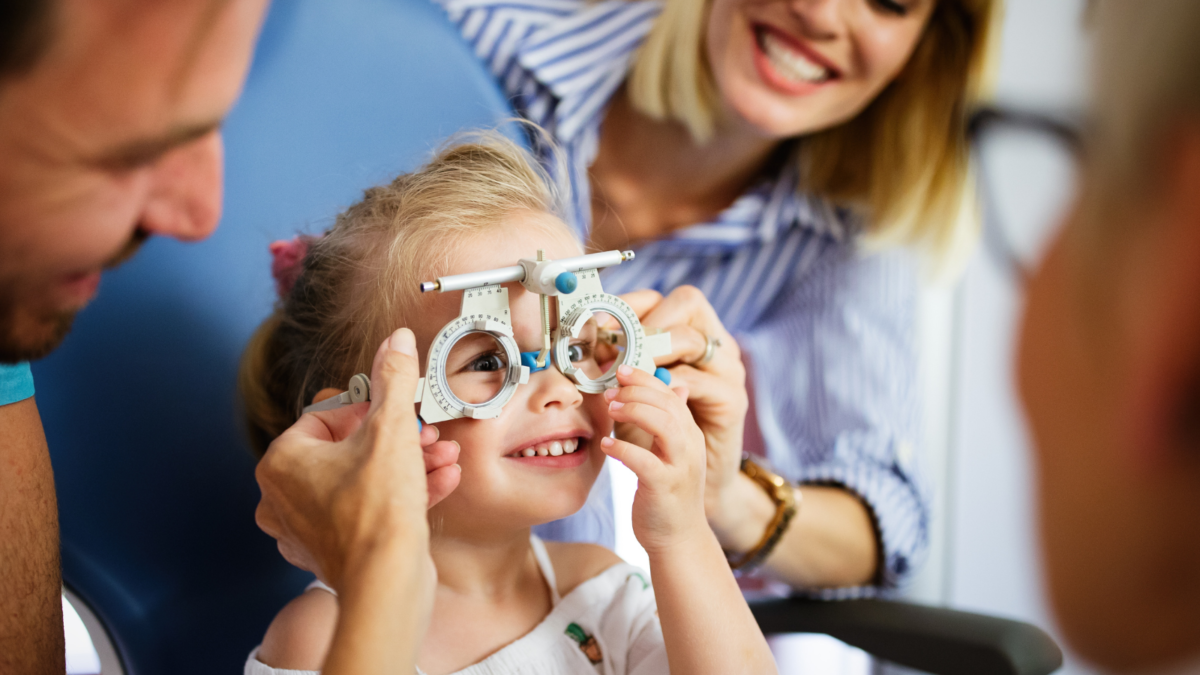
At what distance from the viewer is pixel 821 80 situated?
3.89ft

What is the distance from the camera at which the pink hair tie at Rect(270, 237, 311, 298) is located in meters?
0.82

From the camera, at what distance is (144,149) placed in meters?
0.49

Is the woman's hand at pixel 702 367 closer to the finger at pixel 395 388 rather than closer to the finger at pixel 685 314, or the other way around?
the finger at pixel 685 314

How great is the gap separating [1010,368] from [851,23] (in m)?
0.86

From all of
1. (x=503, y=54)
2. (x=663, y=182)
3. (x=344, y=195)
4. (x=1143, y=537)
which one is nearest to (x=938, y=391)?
(x=1143, y=537)

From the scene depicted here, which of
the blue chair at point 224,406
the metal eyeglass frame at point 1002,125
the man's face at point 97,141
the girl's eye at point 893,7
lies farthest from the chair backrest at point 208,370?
the metal eyeglass frame at point 1002,125

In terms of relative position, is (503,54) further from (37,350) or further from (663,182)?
(37,350)

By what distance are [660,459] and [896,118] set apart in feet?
2.81

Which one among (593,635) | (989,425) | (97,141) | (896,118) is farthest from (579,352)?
(989,425)

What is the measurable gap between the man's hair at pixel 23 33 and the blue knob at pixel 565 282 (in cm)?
34

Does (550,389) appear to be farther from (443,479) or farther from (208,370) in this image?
(208,370)

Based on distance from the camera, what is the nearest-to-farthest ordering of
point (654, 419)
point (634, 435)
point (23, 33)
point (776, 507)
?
point (23, 33), point (654, 419), point (634, 435), point (776, 507)

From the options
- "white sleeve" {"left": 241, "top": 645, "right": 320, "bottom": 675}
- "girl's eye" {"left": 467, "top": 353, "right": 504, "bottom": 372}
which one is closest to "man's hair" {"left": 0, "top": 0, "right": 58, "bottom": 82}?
"girl's eye" {"left": 467, "top": 353, "right": 504, "bottom": 372}

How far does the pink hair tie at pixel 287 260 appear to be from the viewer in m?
0.82
